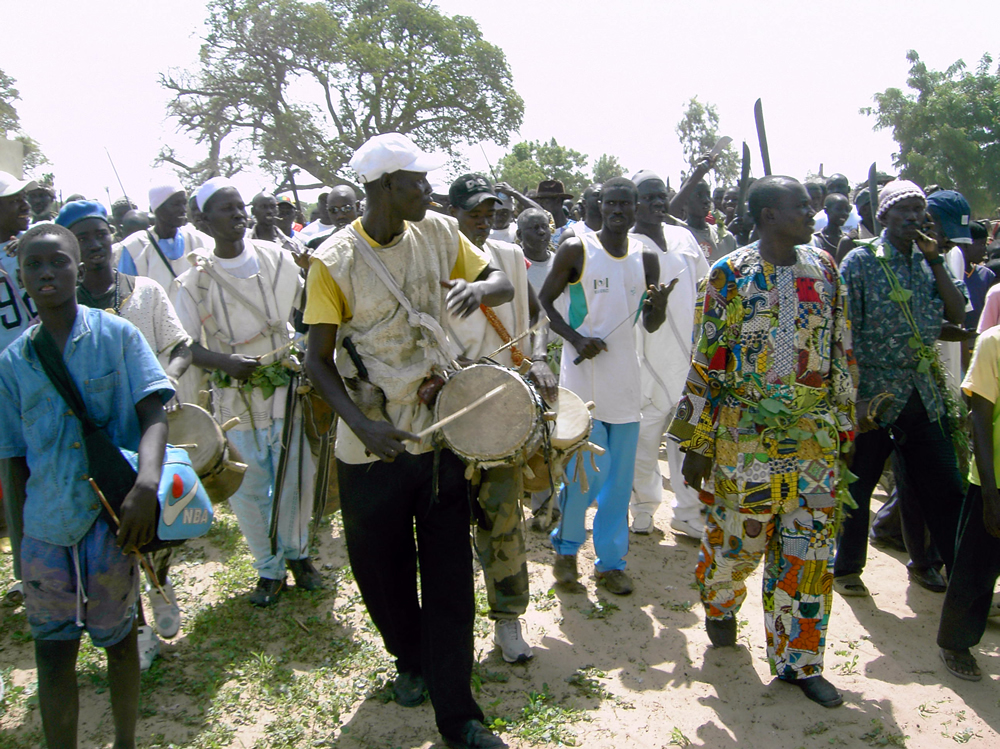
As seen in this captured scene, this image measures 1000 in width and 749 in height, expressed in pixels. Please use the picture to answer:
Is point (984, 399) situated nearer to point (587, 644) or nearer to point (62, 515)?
point (587, 644)

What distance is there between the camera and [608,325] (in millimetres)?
4695

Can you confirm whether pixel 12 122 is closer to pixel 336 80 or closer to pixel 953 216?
pixel 336 80

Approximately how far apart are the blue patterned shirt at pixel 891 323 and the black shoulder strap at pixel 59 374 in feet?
12.3

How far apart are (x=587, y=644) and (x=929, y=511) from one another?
6.80ft

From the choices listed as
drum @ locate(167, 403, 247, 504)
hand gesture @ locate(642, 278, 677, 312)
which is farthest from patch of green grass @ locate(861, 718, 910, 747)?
drum @ locate(167, 403, 247, 504)

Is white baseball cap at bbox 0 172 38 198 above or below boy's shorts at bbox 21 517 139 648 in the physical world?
above

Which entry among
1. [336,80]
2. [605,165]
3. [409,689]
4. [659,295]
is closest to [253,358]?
[409,689]

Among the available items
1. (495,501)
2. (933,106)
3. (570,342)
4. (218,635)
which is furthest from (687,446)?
(933,106)

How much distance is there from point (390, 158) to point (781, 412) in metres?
1.96

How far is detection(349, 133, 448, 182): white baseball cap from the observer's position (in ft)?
9.52

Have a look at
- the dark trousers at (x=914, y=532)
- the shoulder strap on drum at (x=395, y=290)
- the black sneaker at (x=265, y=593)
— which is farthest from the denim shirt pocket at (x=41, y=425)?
the dark trousers at (x=914, y=532)

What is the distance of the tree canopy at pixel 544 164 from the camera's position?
3475cm

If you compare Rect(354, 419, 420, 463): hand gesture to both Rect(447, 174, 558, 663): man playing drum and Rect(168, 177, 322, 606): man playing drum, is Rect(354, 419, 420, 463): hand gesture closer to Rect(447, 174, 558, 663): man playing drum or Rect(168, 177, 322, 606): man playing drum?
Rect(447, 174, 558, 663): man playing drum

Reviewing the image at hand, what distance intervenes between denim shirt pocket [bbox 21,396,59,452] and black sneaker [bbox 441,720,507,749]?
1.85m
